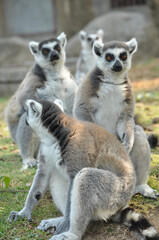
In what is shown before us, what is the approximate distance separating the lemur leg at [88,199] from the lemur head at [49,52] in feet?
10.5

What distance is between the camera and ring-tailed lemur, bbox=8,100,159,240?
337 centimetres

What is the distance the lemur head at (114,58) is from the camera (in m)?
4.81

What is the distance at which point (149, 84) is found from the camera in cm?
1218

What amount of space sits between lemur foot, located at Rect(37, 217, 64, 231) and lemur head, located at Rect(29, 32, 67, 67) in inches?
125

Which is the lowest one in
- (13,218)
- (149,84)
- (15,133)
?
(149,84)

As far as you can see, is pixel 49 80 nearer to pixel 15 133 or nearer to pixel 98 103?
pixel 15 133

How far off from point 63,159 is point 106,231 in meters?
0.86

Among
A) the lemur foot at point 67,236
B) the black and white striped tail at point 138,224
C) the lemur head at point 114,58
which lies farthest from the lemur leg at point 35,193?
the lemur head at point 114,58

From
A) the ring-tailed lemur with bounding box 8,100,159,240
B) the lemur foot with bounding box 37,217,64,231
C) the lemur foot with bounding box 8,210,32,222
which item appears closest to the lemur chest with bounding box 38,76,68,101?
the ring-tailed lemur with bounding box 8,100,159,240

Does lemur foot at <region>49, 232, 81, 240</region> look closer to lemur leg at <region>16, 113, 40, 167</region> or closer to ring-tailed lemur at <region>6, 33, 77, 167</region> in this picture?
ring-tailed lemur at <region>6, 33, 77, 167</region>

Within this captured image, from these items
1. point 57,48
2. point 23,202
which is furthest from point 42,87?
point 23,202

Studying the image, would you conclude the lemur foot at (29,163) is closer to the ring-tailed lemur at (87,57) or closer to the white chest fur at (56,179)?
the white chest fur at (56,179)

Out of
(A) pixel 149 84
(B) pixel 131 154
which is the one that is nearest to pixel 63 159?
(B) pixel 131 154

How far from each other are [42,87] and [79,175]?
9.36ft
